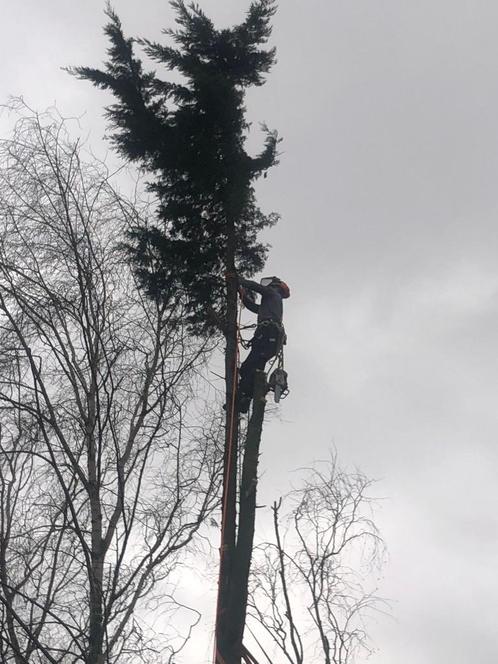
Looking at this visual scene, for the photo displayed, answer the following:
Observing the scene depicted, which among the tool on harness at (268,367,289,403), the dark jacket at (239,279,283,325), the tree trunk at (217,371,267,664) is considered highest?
the dark jacket at (239,279,283,325)

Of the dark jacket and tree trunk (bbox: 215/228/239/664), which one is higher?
the dark jacket

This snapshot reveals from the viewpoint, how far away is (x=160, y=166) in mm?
8133

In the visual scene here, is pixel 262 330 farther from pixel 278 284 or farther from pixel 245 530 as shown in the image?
pixel 245 530

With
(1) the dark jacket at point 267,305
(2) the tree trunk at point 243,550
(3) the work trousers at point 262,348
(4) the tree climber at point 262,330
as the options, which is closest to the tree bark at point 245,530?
(2) the tree trunk at point 243,550

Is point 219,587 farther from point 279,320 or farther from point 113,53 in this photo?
point 113,53

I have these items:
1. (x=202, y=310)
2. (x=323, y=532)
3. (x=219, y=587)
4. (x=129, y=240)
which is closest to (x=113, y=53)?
(x=129, y=240)

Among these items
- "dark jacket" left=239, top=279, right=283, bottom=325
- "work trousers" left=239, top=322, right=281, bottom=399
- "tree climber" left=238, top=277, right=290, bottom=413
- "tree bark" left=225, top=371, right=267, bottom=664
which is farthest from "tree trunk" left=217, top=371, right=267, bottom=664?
"dark jacket" left=239, top=279, right=283, bottom=325

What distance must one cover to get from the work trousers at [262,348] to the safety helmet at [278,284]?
20.2 inches

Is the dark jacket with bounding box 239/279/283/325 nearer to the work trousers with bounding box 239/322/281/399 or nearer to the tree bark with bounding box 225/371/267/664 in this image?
the work trousers with bounding box 239/322/281/399

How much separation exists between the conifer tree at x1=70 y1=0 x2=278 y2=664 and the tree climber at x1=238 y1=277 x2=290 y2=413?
0.25m

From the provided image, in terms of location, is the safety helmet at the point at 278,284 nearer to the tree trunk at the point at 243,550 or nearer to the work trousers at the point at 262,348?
the work trousers at the point at 262,348

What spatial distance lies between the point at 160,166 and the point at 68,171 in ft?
3.29

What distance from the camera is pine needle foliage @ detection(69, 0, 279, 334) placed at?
7922 millimetres

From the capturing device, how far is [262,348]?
820 centimetres
